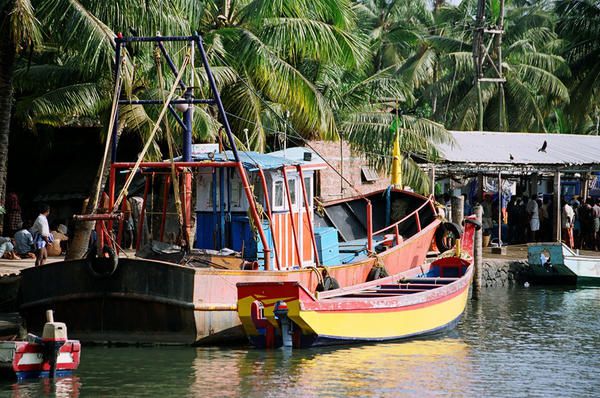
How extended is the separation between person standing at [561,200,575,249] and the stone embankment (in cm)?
411

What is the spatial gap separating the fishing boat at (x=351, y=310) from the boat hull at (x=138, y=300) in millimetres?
469

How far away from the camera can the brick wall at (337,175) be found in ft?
102

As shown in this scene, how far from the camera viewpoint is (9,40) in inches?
782

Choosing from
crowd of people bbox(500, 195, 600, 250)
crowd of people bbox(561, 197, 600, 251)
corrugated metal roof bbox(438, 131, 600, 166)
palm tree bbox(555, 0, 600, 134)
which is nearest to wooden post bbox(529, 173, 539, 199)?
crowd of people bbox(500, 195, 600, 250)

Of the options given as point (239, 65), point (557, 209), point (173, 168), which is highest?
point (239, 65)

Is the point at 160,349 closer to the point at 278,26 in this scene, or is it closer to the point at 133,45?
the point at 133,45

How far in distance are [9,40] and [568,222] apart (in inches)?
782

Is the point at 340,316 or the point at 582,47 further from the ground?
the point at 582,47

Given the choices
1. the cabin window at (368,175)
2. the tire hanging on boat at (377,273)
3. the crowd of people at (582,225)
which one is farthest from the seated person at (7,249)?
the crowd of people at (582,225)

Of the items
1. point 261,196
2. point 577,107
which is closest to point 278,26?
point 261,196

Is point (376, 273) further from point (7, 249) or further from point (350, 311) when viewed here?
point (7, 249)

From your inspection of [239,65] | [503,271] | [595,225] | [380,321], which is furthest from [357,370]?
[595,225]

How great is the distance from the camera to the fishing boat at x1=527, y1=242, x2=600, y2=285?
29.9 m

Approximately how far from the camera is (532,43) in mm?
52094
